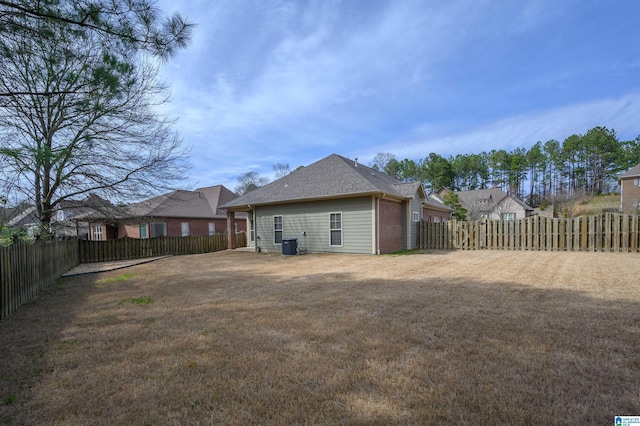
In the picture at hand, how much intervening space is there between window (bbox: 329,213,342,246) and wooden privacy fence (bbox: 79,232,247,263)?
859 centimetres

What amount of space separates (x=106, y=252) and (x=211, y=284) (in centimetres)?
1089

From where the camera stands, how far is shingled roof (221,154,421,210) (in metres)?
13.2

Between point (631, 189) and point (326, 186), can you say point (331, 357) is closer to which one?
point (326, 186)

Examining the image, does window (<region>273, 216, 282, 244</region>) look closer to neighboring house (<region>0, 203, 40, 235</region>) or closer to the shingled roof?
the shingled roof

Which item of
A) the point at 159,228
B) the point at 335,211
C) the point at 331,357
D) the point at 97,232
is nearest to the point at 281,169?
the point at 97,232

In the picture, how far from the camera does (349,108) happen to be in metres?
16.4

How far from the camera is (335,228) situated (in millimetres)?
13820

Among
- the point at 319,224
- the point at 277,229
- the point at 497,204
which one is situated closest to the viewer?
the point at 319,224

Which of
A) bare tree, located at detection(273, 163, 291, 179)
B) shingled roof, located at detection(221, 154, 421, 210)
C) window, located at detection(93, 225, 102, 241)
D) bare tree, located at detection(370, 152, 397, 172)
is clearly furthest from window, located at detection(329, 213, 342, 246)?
bare tree, located at detection(273, 163, 291, 179)

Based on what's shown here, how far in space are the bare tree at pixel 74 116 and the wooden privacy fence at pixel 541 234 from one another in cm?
1290

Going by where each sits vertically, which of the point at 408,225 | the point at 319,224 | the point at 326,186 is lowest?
the point at 408,225

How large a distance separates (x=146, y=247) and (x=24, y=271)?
10.8 m

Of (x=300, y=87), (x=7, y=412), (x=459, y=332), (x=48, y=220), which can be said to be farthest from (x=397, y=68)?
Result: (x=48, y=220)

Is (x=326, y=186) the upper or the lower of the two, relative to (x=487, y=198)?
upper
